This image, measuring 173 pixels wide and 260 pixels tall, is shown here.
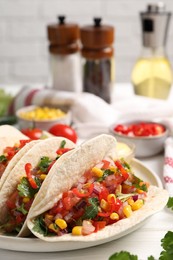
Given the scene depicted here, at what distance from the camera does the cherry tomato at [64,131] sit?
3.68m

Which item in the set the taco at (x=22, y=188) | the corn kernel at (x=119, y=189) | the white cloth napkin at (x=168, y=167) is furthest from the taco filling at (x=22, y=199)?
the white cloth napkin at (x=168, y=167)

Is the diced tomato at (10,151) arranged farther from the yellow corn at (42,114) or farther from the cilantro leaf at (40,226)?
the yellow corn at (42,114)

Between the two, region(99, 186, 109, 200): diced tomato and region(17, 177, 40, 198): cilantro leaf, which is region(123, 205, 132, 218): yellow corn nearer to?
region(99, 186, 109, 200): diced tomato

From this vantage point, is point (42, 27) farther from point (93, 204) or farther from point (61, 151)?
point (93, 204)

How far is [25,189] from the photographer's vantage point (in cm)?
239

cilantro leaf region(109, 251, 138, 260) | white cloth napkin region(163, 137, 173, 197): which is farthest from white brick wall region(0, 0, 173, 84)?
cilantro leaf region(109, 251, 138, 260)

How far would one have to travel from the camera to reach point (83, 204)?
2.34m

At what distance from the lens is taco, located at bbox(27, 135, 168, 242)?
2.24 metres

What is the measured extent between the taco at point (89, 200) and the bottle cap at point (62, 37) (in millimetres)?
2061

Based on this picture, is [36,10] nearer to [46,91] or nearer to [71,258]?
[46,91]

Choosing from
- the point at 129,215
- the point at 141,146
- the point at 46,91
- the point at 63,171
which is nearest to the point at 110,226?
the point at 129,215

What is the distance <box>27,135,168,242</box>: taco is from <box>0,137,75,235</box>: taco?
0.36 feet

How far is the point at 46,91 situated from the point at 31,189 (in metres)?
2.09

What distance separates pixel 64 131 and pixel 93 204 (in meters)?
1.41
